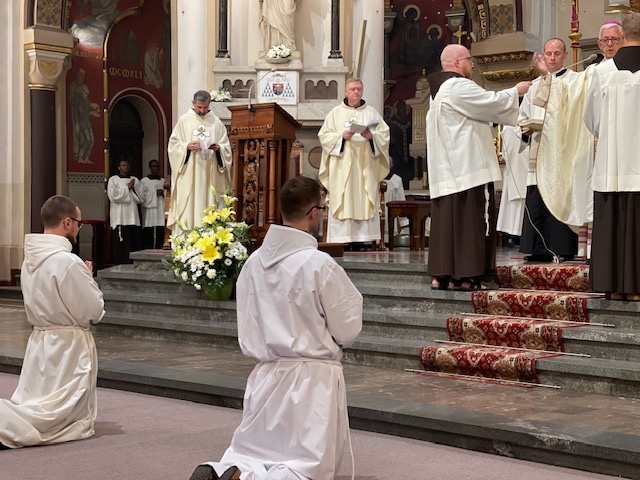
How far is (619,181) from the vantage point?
691cm

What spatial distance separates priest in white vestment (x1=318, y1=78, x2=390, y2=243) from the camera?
11.4 meters

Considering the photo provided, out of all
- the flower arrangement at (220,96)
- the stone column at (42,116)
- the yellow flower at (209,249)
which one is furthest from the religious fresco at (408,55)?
the yellow flower at (209,249)

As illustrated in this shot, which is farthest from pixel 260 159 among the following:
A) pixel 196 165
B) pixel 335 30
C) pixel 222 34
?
pixel 222 34

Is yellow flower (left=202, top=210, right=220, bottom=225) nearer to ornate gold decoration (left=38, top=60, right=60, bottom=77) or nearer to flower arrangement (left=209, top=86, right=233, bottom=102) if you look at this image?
flower arrangement (left=209, top=86, right=233, bottom=102)

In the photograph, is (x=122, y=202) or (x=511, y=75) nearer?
(x=511, y=75)

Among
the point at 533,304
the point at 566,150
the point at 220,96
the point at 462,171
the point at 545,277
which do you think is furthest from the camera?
the point at 220,96

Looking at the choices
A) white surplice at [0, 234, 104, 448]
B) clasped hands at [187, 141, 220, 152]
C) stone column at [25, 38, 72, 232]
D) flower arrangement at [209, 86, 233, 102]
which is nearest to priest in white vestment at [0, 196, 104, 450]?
white surplice at [0, 234, 104, 448]

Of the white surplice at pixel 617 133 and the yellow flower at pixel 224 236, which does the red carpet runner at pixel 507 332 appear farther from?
the yellow flower at pixel 224 236

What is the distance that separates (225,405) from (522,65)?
Answer: 31.4 feet

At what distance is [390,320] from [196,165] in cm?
459

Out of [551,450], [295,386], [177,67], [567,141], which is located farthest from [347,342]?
[177,67]

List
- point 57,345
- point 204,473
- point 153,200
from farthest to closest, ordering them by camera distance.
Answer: point 153,200, point 57,345, point 204,473

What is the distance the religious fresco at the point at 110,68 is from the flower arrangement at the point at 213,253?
30.8 ft

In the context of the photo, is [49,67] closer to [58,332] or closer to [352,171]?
[352,171]
